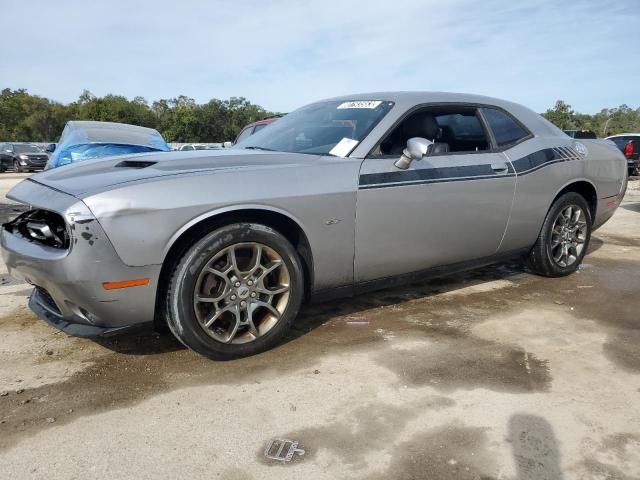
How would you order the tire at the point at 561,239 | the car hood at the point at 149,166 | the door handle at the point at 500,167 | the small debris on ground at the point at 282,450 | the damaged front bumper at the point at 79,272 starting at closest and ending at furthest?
the small debris on ground at the point at 282,450 → the damaged front bumper at the point at 79,272 → the car hood at the point at 149,166 → the door handle at the point at 500,167 → the tire at the point at 561,239

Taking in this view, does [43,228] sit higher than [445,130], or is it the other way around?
[445,130]

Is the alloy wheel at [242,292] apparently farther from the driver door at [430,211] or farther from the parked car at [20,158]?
the parked car at [20,158]

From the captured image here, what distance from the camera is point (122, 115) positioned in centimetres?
5816

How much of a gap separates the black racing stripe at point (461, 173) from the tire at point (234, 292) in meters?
0.69

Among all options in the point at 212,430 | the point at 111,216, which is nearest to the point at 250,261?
the point at 111,216

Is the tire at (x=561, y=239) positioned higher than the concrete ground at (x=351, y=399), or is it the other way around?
the tire at (x=561, y=239)

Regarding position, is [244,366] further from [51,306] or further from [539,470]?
[539,470]

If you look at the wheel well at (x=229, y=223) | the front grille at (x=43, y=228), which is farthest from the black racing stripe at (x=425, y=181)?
the front grille at (x=43, y=228)

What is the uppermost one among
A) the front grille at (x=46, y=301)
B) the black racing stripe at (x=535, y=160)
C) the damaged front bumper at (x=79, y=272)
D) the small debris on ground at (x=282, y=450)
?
the black racing stripe at (x=535, y=160)

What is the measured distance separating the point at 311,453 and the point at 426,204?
6.01 ft

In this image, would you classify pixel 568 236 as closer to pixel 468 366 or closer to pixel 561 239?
pixel 561 239

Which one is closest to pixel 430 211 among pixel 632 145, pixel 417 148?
pixel 417 148

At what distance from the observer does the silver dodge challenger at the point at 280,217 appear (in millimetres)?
2436

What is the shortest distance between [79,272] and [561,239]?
3.80 metres
